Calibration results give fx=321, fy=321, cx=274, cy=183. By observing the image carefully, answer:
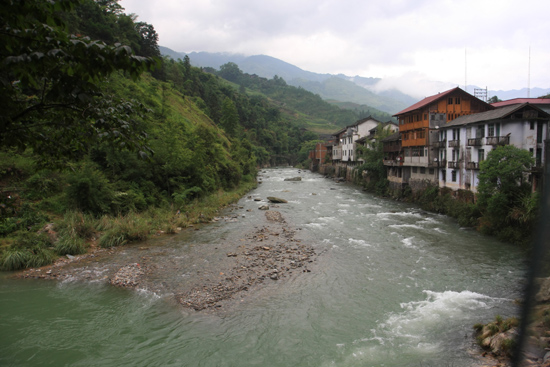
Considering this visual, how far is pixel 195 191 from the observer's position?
2703 centimetres

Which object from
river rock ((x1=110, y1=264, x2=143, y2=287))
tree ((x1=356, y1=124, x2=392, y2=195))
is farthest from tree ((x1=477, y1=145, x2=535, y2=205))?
tree ((x1=356, y1=124, x2=392, y2=195))

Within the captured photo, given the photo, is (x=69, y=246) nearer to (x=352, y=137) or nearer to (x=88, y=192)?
(x=88, y=192)

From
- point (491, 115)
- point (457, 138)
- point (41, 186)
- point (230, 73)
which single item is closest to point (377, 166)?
point (457, 138)

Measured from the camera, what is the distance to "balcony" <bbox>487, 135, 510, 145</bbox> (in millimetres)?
22359

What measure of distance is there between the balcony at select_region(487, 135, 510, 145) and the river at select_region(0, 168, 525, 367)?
9208 millimetres

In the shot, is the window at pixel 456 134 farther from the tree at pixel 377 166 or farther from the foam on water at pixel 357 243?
the foam on water at pixel 357 243

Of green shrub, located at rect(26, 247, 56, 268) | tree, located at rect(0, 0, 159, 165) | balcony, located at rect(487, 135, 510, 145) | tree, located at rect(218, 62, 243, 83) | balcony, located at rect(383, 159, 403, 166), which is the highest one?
tree, located at rect(218, 62, 243, 83)

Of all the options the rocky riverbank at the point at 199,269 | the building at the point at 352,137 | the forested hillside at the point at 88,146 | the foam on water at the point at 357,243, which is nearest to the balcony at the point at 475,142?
the foam on water at the point at 357,243

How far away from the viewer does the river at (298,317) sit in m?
8.45

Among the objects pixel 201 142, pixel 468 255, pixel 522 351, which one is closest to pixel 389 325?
pixel 522 351

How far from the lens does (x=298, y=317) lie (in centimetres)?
1047

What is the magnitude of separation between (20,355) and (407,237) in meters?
19.0

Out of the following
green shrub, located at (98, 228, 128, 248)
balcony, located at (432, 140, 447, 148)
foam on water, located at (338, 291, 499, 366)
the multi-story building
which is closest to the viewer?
foam on water, located at (338, 291, 499, 366)

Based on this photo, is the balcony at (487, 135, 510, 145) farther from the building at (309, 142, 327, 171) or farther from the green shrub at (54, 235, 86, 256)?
the building at (309, 142, 327, 171)
